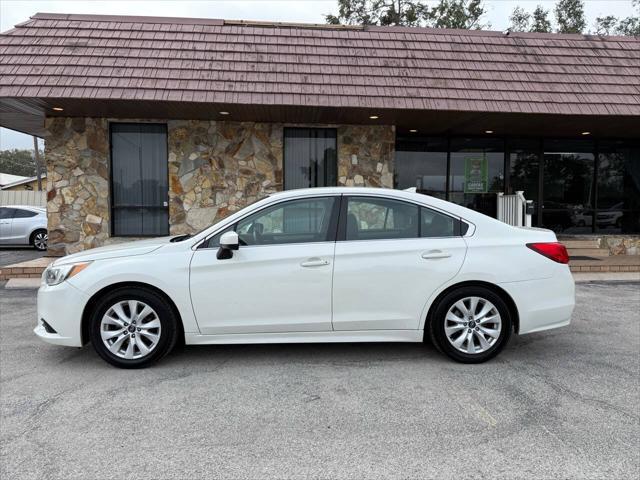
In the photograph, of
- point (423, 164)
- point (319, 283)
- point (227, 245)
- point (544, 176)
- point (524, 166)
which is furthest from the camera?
point (544, 176)

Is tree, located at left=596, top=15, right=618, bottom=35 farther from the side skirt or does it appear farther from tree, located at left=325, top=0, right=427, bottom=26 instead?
the side skirt

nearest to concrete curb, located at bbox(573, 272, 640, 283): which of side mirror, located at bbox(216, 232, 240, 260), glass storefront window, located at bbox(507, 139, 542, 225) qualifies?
glass storefront window, located at bbox(507, 139, 542, 225)

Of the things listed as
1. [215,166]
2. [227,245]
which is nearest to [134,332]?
[227,245]

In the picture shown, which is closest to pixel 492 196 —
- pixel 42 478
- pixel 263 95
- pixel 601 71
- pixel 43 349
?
pixel 601 71

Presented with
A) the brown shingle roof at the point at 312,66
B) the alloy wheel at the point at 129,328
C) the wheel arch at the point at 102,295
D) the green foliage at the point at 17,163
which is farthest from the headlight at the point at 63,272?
the green foliage at the point at 17,163

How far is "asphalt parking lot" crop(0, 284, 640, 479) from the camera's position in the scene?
2.76 m

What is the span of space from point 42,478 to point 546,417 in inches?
124

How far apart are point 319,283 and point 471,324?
144cm

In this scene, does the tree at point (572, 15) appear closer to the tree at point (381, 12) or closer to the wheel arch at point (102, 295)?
the tree at point (381, 12)

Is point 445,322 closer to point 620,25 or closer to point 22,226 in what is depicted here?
point 22,226

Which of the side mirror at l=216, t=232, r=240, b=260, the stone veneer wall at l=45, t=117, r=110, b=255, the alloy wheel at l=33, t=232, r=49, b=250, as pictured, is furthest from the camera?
the alloy wheel at l=33, t=232, r=49, b=250

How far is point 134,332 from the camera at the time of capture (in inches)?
168

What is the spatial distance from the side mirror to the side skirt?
0.71m

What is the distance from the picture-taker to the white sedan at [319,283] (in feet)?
13.9
